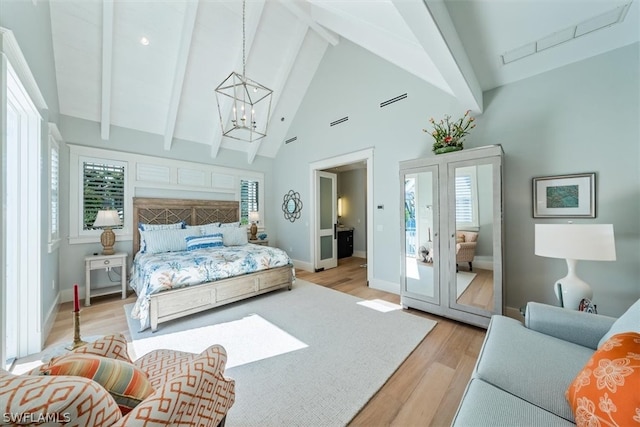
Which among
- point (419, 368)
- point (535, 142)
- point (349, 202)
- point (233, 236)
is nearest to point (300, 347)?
point (419, 368)

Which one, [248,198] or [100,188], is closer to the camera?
[100,188]

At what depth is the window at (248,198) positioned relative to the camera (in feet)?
19.2

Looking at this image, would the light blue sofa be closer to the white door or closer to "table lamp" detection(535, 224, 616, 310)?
"table lamp" detection(535, 224, 616, 310)

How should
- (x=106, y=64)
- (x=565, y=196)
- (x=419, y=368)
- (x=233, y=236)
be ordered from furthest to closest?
1. (x=233, y=236)
2. (x=106, y=64)
3. (x=565, y=196)
4. (x=419, y=368)

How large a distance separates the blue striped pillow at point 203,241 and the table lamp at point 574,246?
4.44m

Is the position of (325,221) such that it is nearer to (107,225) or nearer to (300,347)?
(300,347)

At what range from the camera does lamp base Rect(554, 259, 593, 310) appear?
6.72 feet

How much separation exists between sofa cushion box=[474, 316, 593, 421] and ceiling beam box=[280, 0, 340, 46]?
4802 millimetres

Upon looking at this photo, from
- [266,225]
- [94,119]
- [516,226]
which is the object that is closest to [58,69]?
[94,119]

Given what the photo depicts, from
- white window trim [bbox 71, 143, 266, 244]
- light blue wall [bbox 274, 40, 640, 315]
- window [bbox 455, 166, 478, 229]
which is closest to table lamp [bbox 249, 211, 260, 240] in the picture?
white window trim [bbox 71, 143, 266, 244]

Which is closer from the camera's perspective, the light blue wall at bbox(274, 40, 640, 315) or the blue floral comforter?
the light blue wall at bbox(274, 40, 640, 315)

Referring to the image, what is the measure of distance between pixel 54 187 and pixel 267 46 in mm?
3989

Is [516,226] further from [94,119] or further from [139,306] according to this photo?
[94,119]

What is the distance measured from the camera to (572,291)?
6.80 feet
